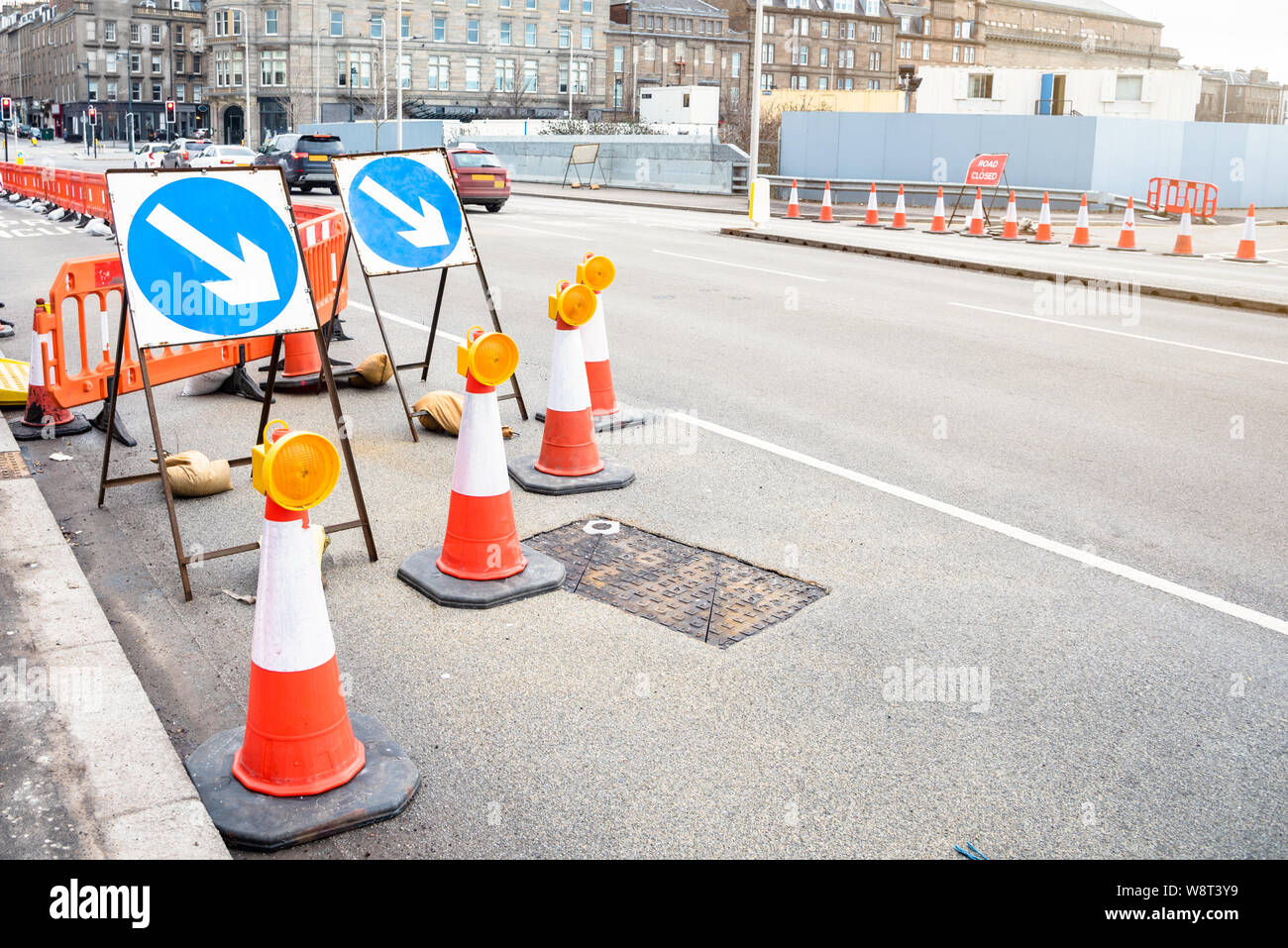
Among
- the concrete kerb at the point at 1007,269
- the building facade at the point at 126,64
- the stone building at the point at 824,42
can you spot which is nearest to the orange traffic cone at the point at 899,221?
the concrete kerb at the point at 1007,269

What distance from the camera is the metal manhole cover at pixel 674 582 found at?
15.7 feet

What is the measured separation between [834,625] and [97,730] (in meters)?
2.67

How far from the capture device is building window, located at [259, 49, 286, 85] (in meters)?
97.6

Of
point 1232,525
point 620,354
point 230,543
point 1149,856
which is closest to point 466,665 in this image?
point 230,543

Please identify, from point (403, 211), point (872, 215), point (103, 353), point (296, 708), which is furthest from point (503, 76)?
point (296, 708)

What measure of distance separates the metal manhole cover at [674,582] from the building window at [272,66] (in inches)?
4002

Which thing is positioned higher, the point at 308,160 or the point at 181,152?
the point at 181,152

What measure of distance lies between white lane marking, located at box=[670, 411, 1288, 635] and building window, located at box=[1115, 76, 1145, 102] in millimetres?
45332

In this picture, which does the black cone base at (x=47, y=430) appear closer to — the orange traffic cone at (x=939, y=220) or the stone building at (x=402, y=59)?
the orange traffic cone at (x=939, y=220)

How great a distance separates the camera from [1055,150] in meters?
31.4

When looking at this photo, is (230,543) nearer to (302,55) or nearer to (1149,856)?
(1149,856)

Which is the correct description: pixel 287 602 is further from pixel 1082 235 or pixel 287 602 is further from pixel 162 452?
pixel 1082 235
